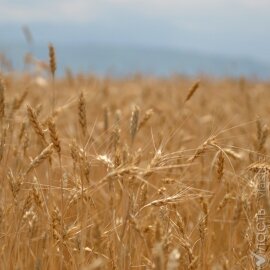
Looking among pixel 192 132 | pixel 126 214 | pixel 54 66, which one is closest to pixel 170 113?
pixel 192 132

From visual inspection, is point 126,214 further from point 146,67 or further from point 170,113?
point 146,67

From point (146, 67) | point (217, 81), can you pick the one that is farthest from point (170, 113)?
point (146, 67)

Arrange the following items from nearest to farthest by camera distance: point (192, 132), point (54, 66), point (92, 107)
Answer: point (54, 66) → point (192, 132) → point (92, 107)

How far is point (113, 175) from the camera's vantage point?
1.10 meters

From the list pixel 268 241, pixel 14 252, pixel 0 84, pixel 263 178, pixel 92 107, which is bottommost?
pixel 92 107

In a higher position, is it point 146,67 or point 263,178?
point 263,178

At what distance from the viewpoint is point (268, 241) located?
1.42 metres

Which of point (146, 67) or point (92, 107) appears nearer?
point (92, 107)

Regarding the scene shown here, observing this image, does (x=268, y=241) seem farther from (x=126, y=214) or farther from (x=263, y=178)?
(x=126, y=214)

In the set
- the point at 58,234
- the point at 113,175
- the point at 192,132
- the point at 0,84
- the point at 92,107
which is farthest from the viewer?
the point at 92,107

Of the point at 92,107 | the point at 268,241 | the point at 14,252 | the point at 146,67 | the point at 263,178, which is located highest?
the point at 263,178

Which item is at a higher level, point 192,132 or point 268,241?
point 268,241

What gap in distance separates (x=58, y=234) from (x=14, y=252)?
6.6 inches

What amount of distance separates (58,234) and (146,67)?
11.3 metres
